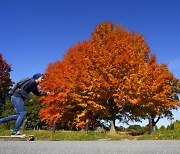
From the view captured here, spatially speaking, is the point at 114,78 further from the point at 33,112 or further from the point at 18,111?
the point at 33,112

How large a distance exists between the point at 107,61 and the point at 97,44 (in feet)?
7.76

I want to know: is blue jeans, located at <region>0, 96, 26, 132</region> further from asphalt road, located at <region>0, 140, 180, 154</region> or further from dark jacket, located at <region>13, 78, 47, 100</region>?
asphalt road, located at <region>0, 140, 180, 154</region>

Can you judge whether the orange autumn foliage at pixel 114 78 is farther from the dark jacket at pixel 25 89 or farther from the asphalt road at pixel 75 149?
the asphalt road at pixel 75 149

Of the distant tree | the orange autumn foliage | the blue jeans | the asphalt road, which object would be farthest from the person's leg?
the distant tree

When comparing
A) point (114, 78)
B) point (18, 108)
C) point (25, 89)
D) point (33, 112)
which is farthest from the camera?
point (33, 112)

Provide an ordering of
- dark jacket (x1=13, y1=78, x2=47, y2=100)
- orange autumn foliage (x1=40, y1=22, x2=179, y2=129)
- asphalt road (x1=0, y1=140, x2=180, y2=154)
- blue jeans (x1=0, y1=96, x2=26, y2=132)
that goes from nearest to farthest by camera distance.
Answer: asphalt road (x1=0, y1=140, x2=180, y2=154)
dark jacket (x1=13, y1=78, x2=47, y2=100)
blue jeans (x1=0, y1=96, x2=26, y2=132)
orange autumn foliage (x1=40, y1=22, x2=179, y2=129)

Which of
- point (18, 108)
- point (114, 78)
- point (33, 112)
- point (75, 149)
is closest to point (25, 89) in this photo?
point (18, 108)

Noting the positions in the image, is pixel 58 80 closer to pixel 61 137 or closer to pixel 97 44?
pixel 97 44

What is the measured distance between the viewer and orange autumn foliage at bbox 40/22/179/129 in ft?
67.6

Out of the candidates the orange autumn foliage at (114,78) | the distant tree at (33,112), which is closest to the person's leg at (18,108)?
the orange autumn foliage at (114,78)

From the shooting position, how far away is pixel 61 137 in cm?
1474

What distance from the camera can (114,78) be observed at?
68.3 ft

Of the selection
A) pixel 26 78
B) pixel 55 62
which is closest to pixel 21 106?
pixel 26 78

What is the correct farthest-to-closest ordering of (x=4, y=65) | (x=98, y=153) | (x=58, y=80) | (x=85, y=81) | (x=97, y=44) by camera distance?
(x=4, y=65) < (x=58, y=80) < (x=97, y=44) < (x=85, y=81) < (x=98, y=153)
